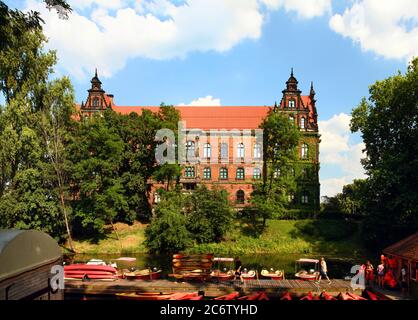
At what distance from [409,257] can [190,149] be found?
46.2 m

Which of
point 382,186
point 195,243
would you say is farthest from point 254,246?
point 382,186

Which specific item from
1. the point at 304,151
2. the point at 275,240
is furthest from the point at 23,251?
the point at 304,151

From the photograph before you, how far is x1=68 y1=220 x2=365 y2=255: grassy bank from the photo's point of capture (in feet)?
139

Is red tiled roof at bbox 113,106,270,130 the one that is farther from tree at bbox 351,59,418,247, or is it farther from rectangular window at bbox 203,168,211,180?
tree at bbox 351,59,418,247

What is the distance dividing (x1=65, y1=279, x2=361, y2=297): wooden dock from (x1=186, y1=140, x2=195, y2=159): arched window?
42.0 m

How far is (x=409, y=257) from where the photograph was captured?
60.5ft

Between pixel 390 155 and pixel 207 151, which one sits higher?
pixel 207 151

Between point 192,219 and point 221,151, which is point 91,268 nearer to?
point 192,219

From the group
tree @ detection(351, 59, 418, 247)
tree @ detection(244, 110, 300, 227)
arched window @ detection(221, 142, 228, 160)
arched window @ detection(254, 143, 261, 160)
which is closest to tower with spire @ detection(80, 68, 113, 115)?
arched window @ detection(221, 142, 228, 160)

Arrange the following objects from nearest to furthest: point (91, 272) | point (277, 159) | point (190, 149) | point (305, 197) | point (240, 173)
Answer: point (91, 272) < point (277, 159) < point (305, 197) < point (240, 173) < point (190, 149)

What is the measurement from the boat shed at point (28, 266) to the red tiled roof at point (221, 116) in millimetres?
51853

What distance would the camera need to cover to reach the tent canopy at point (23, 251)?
9.68m

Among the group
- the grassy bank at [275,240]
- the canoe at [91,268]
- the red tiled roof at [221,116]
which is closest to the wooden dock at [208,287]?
the canoe at [91,268]

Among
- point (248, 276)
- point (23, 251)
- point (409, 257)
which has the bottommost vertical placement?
point (248, 276)
